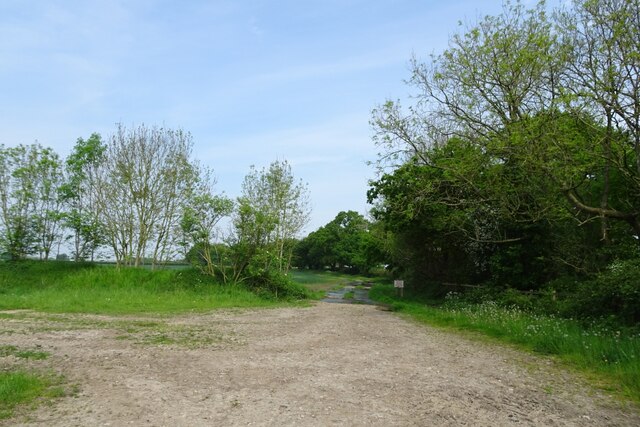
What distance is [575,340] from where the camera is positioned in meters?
8.70

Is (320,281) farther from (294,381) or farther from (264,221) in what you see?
(294,381)

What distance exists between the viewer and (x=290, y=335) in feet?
34.8

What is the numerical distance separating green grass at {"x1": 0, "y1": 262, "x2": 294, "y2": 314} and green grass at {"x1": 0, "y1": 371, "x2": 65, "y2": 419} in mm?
9001

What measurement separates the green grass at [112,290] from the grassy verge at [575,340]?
9.14 meters

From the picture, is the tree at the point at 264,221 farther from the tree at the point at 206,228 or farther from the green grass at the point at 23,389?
the green grass at the point at 23,389

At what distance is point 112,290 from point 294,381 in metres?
15.5

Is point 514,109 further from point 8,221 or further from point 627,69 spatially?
point 8,221

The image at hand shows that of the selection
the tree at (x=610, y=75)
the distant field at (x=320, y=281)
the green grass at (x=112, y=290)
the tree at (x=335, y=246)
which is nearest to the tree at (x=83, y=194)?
the green grass at (x=112, y=290)

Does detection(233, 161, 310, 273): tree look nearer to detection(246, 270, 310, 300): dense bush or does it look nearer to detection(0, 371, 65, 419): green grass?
detection(246, 270, 310, 300): dense bush

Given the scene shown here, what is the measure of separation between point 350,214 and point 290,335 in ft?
239

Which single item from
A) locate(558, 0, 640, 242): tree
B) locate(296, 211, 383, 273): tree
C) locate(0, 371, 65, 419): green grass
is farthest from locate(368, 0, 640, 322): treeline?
locate(296, 211, 383, 273): tree

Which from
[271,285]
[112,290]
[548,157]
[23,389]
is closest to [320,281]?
[271,285]

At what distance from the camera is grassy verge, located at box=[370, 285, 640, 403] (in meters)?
6.71

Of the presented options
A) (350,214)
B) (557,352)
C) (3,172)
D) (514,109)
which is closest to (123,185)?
(3,172)
